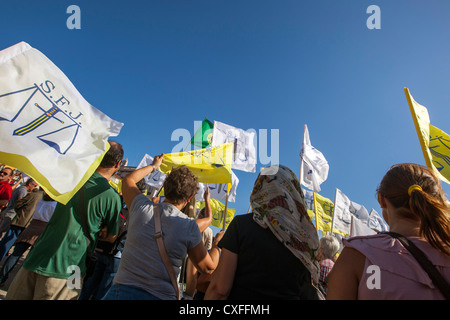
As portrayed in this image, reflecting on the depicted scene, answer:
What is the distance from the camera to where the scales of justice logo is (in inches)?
75.0

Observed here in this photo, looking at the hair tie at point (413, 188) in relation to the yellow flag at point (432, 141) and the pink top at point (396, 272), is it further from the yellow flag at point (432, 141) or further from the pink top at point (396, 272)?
the yellow flag at point (432, 141)

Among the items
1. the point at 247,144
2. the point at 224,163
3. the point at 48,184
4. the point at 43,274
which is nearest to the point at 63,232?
the point at 43,274

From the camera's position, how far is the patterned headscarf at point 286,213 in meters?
1.49

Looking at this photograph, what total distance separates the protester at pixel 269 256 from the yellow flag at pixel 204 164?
3.31 m

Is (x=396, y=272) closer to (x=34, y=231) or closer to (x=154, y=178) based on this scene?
(x=34, y=231)

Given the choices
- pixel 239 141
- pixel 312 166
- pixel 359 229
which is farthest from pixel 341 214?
pixel 239 141

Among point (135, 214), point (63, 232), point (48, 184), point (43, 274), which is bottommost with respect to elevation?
point (43, 274)

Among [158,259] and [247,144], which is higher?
[247,144]

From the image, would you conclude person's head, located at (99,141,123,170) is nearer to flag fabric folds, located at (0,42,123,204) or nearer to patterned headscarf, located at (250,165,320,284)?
flag fabric folds, located at (0,42,123,204)

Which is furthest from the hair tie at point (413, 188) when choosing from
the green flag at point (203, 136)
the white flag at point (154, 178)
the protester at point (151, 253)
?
the white flag at point (154, 178)

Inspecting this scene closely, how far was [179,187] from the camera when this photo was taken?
2068 millimetres

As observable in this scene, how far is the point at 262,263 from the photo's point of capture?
1.45 m
